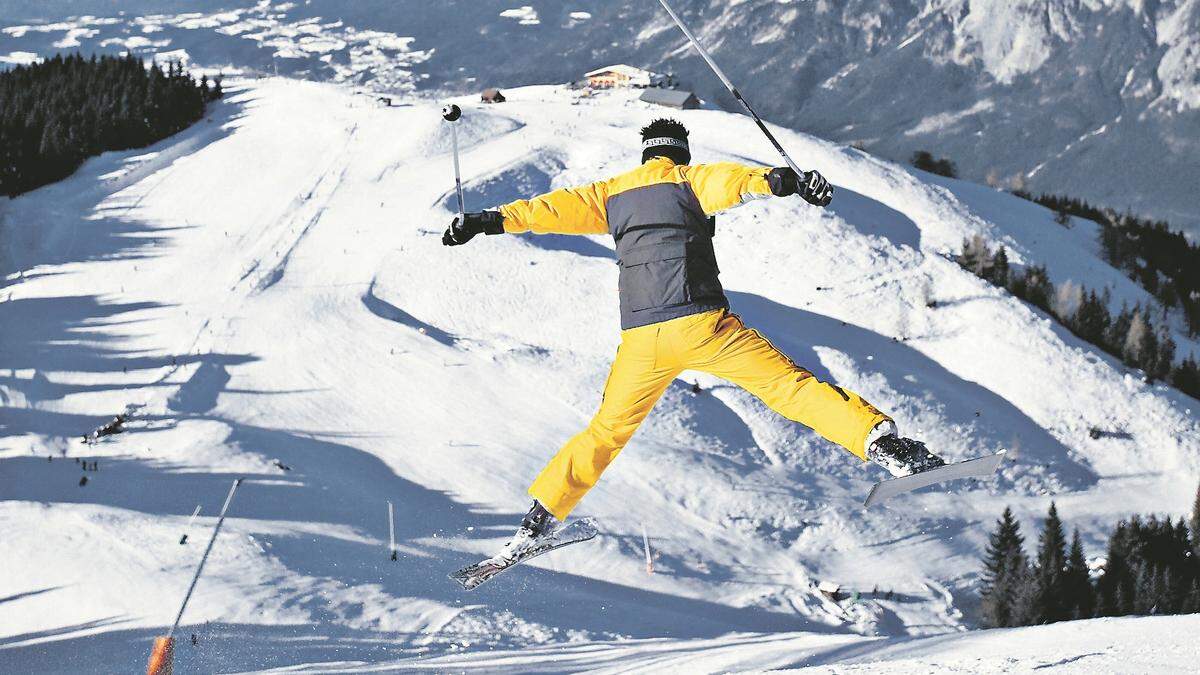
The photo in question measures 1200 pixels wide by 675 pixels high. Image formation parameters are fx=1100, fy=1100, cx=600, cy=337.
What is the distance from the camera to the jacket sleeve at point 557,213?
25.5 ft

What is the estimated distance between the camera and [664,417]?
120 ft

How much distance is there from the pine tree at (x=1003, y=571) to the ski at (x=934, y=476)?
25.2m

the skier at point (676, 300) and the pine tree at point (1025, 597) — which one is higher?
the skier at point (676, 300)

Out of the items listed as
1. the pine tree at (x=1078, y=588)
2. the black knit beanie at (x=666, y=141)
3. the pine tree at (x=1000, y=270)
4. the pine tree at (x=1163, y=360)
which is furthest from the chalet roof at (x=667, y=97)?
the black knit beanie at (x=666, y=141)

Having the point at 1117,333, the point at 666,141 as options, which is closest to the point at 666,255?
the point at 666,141

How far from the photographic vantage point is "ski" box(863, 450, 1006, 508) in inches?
285

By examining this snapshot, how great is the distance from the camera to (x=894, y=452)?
285 inches

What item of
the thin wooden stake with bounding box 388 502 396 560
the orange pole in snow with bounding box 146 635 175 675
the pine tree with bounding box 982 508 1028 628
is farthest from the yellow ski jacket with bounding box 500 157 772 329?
the pine tree with bounding box 982 508 1028 628

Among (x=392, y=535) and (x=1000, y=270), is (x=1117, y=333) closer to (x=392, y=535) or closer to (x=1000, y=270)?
(x=1000, y=270)

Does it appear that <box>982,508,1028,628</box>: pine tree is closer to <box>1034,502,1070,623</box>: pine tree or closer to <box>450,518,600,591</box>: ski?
<box>1034,502,1070,623</box>: pine tree

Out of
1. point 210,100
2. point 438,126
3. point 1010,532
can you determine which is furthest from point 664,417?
point 210,100

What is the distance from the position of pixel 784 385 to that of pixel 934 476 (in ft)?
3.76

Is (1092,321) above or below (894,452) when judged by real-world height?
below

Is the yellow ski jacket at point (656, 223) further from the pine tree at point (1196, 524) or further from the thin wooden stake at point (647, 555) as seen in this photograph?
the pine tree at point (1196, 524)
